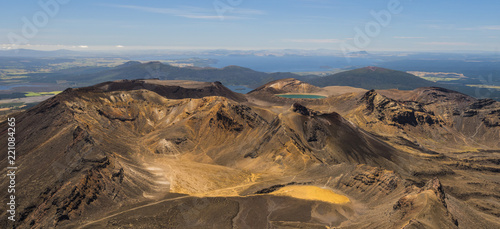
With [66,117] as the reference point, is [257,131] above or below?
below

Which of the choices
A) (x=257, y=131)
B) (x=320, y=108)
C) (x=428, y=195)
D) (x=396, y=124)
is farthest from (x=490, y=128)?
(x=428, y=195)

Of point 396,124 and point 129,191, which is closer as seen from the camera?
point 129,191

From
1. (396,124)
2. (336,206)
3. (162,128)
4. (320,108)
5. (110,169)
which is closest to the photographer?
(336,206)

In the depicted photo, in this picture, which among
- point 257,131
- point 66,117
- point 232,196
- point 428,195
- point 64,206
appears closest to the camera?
point 428,195

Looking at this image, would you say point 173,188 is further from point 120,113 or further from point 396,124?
point 396,124

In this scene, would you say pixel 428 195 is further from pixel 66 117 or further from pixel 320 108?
pixel 320 108

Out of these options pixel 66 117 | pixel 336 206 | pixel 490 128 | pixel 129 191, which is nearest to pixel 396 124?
pixel 490 128

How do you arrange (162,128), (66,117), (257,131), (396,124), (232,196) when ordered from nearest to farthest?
(232,196) < (66,117) < (257,131) < (162,128) < (396,124)

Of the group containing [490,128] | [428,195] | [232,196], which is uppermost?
[428,195]

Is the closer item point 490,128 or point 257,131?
point 257,131
